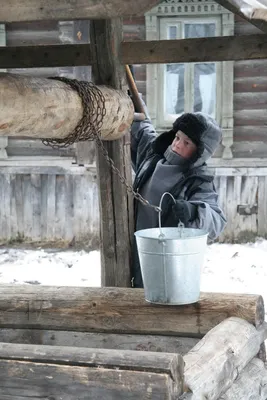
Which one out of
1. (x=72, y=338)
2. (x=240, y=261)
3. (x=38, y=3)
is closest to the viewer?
(x=38, y=3)

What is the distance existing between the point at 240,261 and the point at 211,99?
6.77 ft

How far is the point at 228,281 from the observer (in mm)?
8430

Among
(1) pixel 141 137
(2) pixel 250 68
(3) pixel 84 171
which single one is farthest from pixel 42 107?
(2) pixel 250 68

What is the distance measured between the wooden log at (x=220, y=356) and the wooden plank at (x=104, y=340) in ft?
0.85

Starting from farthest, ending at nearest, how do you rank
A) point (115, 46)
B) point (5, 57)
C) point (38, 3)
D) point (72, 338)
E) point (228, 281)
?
point (228, 281) → point (5, 57) → point (115, 46) → point (72, 338) → point (38, 3)

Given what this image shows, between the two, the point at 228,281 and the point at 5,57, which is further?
the point at 228,281

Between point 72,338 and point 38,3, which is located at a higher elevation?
point 38,3

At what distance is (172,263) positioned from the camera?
3.49 metres

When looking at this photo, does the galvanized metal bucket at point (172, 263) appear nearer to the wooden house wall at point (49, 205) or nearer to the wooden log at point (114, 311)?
the wooden log at point (114, 311)

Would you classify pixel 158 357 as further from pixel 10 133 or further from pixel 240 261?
pixel 240 261

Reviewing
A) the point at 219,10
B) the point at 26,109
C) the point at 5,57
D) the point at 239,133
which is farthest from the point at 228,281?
the point at 26,109

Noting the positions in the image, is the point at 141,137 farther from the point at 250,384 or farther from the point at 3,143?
the point at 3,143

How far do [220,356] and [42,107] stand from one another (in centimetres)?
114

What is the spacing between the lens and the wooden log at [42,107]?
3070 mm
